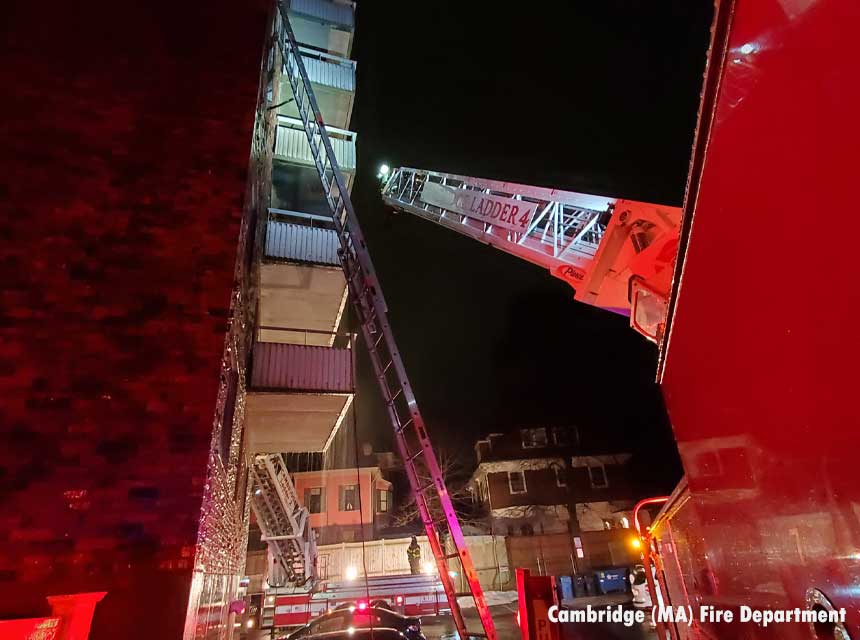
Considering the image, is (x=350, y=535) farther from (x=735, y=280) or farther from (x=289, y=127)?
(x=735, y=280)

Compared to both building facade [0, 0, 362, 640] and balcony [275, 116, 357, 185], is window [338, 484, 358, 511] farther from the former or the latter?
building facade [0, 0, 362, 640]

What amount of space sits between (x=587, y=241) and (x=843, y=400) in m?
7.06

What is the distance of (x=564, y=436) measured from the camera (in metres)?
32.7

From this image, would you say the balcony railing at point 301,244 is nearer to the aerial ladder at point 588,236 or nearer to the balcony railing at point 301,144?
the balcony railing at point 301,144

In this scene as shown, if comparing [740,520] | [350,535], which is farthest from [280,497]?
[350,535]

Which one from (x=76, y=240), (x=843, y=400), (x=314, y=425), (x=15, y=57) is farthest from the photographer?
(x=314, y=425)

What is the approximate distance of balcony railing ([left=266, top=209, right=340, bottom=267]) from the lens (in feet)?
27.8

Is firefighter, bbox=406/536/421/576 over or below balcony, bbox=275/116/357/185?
below

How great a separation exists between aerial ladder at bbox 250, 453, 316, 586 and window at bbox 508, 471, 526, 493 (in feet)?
59.4

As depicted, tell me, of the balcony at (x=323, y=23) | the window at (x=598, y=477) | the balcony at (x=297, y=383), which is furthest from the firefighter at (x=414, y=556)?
the balcony at (x=323, y=23)

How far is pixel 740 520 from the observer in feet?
6.42

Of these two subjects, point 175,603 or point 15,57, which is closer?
point 175,603

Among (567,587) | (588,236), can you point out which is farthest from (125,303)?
(567,587)

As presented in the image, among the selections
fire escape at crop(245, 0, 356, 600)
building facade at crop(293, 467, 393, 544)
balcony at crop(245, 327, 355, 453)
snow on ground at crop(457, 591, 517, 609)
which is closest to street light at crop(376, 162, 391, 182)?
fire escape at crop(245, 0, 356, 600)
